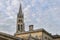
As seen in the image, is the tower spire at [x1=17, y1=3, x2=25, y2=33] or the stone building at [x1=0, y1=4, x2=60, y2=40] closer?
the stone building at [x1=0, y1=4, x2=60, y2=40]

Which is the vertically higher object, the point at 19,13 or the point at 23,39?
the point at 19,13

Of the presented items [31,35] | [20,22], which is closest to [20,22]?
[20,22]

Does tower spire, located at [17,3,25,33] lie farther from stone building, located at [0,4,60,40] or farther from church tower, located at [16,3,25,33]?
stone building, located at [0,4,60,40]

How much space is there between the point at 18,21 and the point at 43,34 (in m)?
24.4

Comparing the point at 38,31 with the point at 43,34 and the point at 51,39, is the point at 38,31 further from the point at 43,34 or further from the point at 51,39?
the point at 51,39

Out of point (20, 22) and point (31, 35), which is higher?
point (20, 22)

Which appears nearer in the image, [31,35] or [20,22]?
[31,35]

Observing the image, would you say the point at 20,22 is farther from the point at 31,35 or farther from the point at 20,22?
the point at 31,35

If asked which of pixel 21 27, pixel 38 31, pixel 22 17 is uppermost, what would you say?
pixel 22 17

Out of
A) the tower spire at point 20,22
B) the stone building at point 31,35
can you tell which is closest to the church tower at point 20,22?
the tower spire at point 20,22

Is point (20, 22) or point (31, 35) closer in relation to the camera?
point (31, 35)

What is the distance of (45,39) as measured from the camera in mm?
53656

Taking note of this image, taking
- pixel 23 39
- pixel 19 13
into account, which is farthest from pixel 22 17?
pixel 23 39

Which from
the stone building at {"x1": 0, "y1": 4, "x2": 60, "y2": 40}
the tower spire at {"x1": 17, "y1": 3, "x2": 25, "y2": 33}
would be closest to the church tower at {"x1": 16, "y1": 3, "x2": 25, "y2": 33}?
the tower spire at {"x1": 17, "y1": 3, "x2": 25, "y2": 33}
